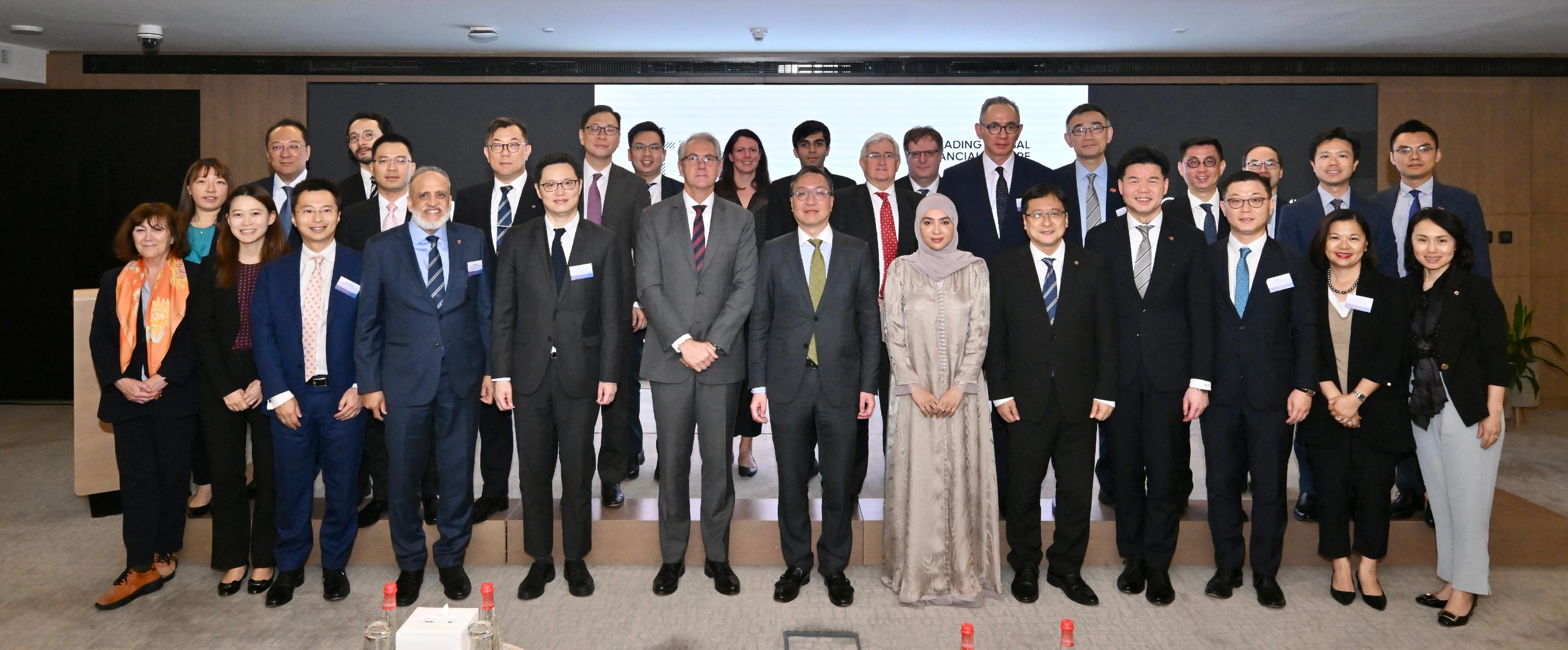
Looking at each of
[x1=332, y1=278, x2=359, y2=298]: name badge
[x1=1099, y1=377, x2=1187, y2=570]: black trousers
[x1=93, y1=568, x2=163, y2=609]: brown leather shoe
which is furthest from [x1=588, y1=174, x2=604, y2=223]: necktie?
[x1=1099, y1=377, x2=1187, y2=570]: black trousers

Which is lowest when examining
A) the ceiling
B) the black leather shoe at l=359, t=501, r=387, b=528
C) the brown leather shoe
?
the brown leather shoe

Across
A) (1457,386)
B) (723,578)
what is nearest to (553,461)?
(723,578)

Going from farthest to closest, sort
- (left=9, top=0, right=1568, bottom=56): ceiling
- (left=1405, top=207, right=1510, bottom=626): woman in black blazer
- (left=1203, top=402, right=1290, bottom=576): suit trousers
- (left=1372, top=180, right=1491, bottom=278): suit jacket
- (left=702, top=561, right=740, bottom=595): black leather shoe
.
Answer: (left=9, top=0, right=1568, bottom=56): ceiling < (left=1372, top=180, right=1491, bottom=278): suit jacket < (left=702, top=561, right=740, bottom=595): black leather shoe < (left=1203, top=402, right=1290, bottom=576): suit trousers < (left=1405, top=207, right=1510, bottom=626): woman in black blazer

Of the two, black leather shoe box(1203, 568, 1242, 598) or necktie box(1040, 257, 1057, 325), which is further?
black leather shoe box(1203, 568, 1242, 598)

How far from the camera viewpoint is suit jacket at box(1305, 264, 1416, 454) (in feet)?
12.1

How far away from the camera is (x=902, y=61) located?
8.14 meters

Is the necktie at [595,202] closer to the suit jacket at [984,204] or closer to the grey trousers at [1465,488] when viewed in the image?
the suit jacket at [984,204]

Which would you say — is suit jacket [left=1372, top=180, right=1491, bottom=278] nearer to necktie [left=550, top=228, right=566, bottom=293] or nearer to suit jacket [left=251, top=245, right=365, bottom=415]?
necktie [left=550, top=228, right=566, bottom=293]

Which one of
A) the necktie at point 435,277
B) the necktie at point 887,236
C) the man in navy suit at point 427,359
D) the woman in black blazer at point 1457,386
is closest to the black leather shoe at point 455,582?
the man in navy suit at point 427,359

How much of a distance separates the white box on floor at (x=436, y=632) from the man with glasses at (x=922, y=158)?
3.15 meters

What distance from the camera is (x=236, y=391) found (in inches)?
148

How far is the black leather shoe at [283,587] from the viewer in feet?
12.2

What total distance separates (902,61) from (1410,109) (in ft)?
14.1

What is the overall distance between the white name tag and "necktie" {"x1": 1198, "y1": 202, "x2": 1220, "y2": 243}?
852 millimetres
